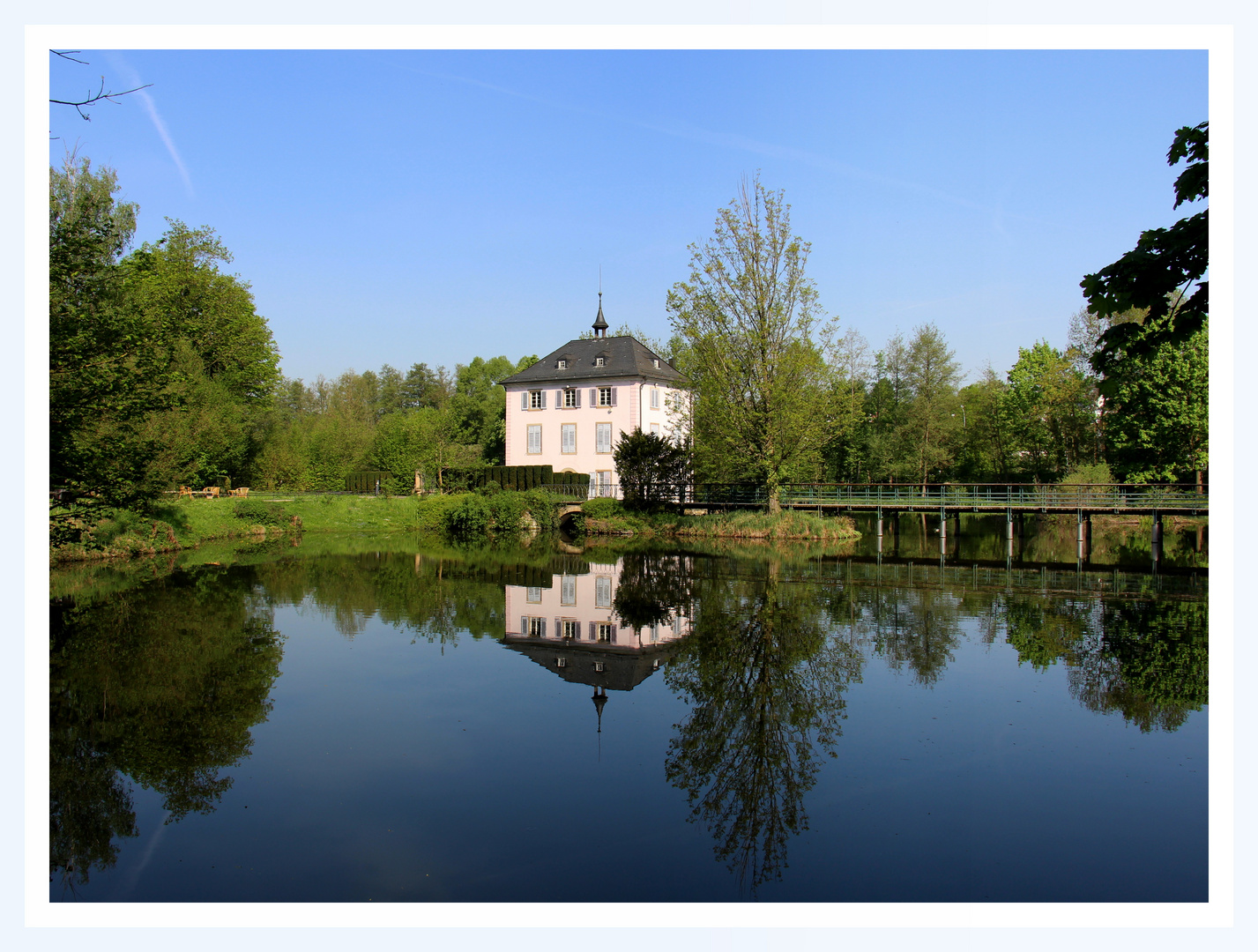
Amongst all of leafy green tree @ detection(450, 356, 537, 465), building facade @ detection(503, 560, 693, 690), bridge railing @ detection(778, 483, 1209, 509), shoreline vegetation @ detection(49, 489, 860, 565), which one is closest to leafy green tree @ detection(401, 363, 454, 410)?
leafy green tree @ detection(450, 356, 537, 465)

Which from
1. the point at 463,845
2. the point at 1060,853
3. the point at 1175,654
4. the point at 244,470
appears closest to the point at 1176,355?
the point at 1175,654

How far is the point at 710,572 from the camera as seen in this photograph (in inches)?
778

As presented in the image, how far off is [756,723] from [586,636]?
4819 mm

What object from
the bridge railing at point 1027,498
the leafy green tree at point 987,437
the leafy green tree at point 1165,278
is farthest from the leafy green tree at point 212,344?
the leafy green tree at point 987,437

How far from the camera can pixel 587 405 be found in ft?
124

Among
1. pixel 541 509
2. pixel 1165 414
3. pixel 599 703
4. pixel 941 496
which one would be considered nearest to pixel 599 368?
pixel 541 509

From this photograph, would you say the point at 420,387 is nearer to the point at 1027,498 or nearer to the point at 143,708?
the point at 1027,498

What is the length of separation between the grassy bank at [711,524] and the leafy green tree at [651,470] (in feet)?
2.55

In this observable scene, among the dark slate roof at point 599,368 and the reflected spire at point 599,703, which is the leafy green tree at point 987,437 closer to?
the dark slate roof at point 599,368

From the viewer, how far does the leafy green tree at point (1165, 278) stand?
539cm

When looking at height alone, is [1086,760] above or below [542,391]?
below
